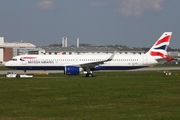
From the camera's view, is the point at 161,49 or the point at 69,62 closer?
the point at 69,62

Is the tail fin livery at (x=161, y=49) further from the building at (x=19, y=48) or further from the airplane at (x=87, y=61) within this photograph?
the building at (x=19, y=48)

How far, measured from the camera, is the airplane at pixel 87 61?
53562 millimetres

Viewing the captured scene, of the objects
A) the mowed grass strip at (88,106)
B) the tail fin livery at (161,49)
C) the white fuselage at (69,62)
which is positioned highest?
the tail fin livery at (161,49)

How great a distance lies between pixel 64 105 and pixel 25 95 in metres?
5.78

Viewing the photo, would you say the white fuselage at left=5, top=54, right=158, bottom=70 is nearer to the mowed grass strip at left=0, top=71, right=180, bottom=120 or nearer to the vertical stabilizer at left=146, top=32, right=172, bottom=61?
the vertical stabilizer at left=146, top=32, right=172, bottom=61

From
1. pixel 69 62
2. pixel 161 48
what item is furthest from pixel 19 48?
pixel 69 62

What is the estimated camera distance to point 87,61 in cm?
5675

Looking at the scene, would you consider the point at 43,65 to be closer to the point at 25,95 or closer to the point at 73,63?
the point at 73,63

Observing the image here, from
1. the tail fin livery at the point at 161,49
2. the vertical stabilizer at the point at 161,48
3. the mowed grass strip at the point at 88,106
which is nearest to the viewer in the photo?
the mowed grass strip at the point at 88,106

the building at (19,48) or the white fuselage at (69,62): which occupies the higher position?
the building at (19,48)

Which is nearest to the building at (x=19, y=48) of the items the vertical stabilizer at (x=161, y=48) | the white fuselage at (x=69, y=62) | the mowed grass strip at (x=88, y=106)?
the vertical stabilizer at (x=161, y=48)

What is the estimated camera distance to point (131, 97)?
2569 cm

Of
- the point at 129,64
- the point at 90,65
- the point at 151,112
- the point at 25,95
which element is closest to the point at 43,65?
the point at 90,65

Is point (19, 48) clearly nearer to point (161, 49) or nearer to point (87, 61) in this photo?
point (161, 49)
